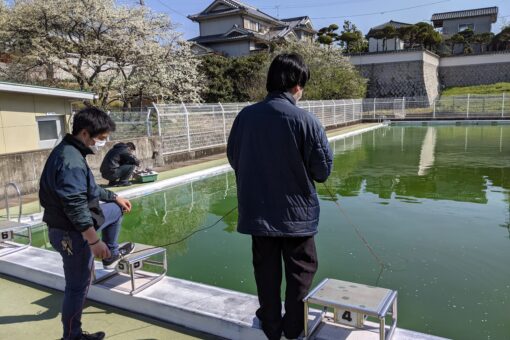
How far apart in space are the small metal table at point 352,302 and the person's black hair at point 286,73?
3.66 feet

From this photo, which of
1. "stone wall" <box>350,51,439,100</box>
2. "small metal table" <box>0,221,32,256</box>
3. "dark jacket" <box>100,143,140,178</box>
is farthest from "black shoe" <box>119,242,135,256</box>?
"stone wall" <box>350,51,439,100</box>

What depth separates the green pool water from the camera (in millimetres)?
3322

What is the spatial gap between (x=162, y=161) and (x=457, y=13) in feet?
121

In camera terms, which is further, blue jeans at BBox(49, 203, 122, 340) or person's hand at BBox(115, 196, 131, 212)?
person's hand at BBox(115, 196, 131, 212)

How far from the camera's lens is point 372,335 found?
92.4 inches

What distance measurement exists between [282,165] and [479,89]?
107ft

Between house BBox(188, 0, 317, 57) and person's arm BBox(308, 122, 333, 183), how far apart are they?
2994 cm

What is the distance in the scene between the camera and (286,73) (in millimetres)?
2102

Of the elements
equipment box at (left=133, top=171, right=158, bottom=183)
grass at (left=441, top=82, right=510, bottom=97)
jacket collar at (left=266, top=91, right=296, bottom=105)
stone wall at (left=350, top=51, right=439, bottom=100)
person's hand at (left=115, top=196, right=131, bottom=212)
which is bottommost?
equipment box at (left=133, top=171, right=158, bottom=183)

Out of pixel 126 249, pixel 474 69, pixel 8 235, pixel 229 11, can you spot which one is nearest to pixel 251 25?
pixel 229 11

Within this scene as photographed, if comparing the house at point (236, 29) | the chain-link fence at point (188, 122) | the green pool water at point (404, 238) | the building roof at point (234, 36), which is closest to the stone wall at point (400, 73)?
the house at point (236, 29)

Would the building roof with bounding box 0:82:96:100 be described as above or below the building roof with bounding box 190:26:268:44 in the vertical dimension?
below

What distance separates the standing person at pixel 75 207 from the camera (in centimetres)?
211

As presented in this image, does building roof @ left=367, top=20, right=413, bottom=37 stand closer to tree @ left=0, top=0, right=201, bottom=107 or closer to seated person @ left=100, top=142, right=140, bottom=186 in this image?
tree @ left=0, top=0, right=201, bottom=107
